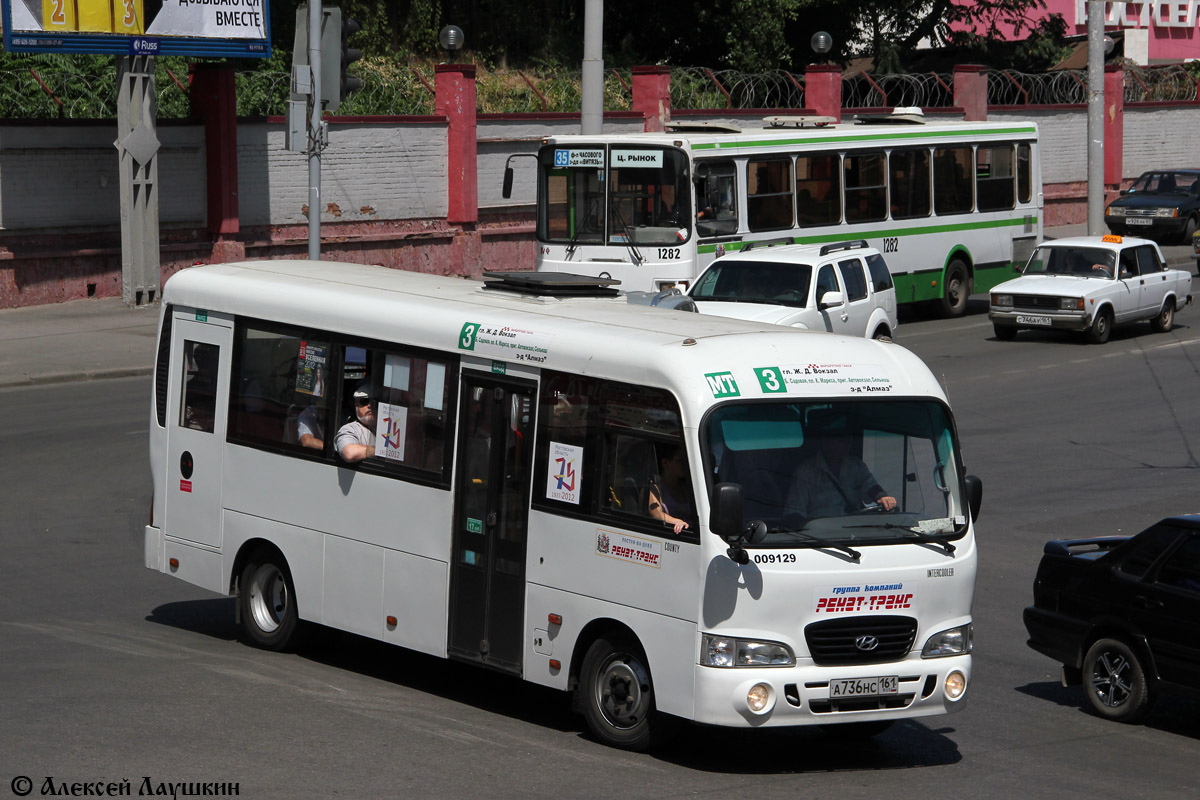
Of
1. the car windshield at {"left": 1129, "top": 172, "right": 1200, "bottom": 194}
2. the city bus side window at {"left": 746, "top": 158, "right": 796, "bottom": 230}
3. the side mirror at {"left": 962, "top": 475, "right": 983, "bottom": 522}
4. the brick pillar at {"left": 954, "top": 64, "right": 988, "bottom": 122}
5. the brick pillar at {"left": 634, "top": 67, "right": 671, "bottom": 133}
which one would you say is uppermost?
the brick pillar at {"left": 954, "top": 64, "right": 988, "bottom": 122}

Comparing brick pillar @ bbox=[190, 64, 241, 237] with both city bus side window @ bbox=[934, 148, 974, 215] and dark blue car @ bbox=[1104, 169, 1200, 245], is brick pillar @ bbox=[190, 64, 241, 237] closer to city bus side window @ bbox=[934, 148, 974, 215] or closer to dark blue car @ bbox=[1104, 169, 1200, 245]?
city bus side window @ bbox=[934, 148, 974, 215]

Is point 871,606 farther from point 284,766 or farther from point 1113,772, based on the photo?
point 284,766

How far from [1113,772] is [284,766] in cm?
444

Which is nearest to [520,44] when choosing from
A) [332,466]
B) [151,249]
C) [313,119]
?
[151,249]

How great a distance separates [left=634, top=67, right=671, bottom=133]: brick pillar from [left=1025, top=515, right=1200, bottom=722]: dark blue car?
90.7 ft

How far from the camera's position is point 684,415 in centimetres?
839

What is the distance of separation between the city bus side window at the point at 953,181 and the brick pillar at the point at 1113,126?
747 inches

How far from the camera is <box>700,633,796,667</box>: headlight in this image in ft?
26.8

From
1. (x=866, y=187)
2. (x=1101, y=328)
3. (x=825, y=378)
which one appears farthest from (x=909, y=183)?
(x=825, y=378)

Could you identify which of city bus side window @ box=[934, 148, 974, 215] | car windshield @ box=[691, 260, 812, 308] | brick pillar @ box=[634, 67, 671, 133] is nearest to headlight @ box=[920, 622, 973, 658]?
car windshield @ box=[691, 260, 812, 308]

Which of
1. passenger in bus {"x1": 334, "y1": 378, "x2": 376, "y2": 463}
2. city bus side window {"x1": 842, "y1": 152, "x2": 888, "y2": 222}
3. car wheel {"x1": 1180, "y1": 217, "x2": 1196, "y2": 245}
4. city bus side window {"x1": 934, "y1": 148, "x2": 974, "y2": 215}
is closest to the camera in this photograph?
passenger in bus {"x1": 334, "y1": 378, "x2": 376, "y2": 463}

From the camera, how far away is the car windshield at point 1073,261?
26.8 metres

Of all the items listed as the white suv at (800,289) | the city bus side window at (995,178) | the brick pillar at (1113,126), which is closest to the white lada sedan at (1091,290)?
the city bus side window at (995,178)

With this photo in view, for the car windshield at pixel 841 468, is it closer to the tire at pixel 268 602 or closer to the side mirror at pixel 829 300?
the tire at pixel 268 602
